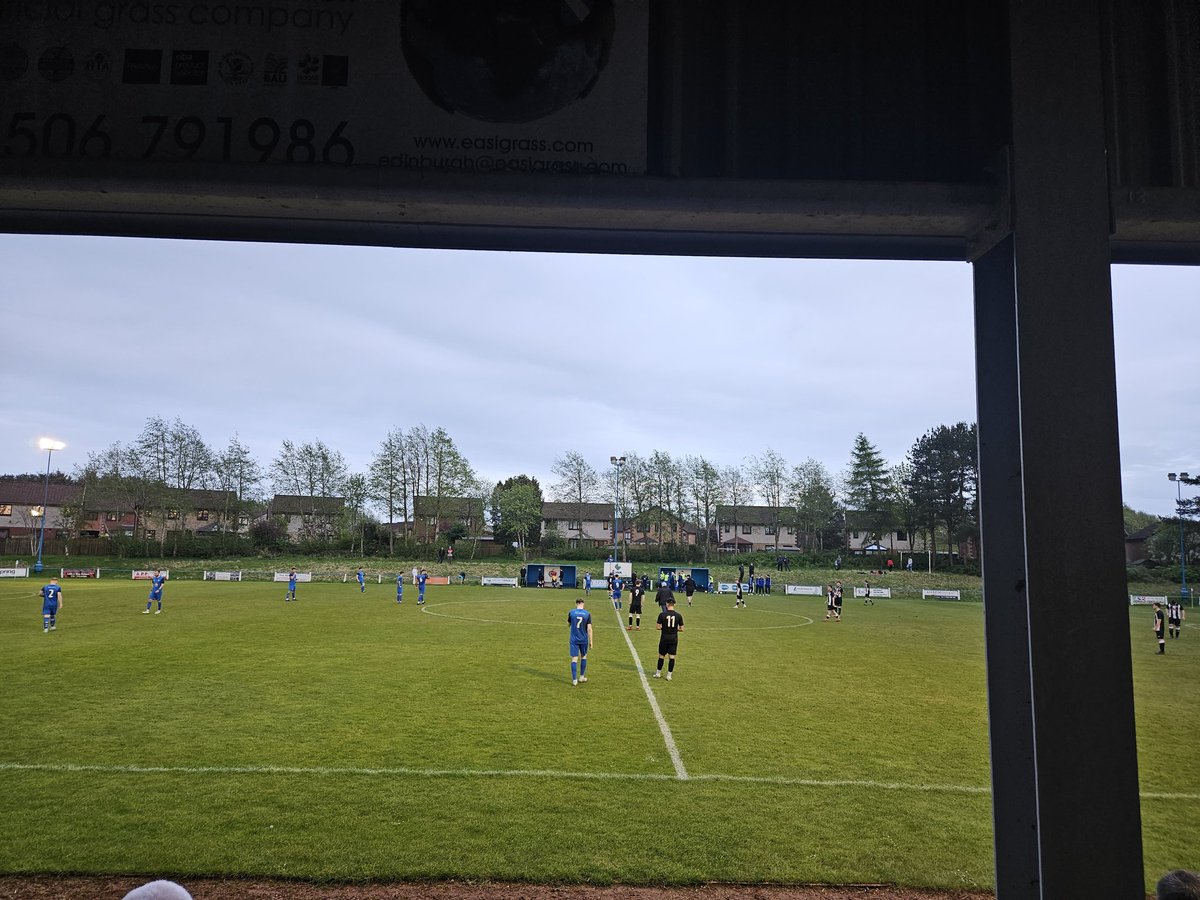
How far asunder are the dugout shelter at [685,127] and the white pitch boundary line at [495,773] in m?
6.23

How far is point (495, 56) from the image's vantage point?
13.8 feet

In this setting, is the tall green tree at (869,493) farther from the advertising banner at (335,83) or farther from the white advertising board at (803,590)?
the advertising banner at (335,83)

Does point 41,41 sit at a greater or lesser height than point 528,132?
greater

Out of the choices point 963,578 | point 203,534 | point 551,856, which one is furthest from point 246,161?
point 203,534

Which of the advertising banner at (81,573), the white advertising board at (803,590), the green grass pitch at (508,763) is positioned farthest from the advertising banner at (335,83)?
the advertising banner at (81,573)

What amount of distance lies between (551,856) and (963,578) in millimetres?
60084

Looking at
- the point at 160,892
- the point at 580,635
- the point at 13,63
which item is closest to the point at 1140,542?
the point at 580,635

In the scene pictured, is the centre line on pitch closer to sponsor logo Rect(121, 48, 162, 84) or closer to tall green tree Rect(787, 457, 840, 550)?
sponsor logo Rect(121, 48, 162, 84)

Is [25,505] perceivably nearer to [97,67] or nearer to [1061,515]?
[97,67]

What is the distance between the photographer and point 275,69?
4.22 meters

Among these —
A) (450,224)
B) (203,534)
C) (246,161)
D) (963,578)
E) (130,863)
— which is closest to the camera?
(246,161)

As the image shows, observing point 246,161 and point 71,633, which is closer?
point 246,161

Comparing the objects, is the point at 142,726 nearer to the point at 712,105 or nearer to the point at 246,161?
the point at 246,161

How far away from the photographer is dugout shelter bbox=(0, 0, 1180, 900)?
13.4 feet
